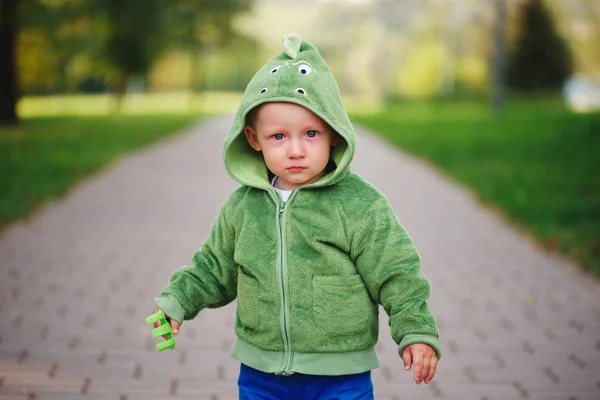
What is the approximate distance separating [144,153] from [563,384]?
15.2m

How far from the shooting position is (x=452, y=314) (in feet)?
17.6

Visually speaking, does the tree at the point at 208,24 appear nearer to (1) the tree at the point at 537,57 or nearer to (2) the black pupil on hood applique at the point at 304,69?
(1) the tree at the point at 537,57

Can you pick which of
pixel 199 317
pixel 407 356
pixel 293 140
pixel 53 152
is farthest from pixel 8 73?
pixel 407 356

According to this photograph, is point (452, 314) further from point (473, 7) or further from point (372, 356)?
point (473, 7)

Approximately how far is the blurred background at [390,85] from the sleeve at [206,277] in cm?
494

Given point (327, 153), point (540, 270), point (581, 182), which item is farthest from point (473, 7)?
point (327, 153)

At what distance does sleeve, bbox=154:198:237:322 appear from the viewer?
2.44 metres

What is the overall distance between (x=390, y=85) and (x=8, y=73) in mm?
45451

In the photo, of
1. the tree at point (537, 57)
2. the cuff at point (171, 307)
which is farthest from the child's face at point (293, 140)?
the tree at point (537, 57)

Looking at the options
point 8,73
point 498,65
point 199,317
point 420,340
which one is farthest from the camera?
point 498,65

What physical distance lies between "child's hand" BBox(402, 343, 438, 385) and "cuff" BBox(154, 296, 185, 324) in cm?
68

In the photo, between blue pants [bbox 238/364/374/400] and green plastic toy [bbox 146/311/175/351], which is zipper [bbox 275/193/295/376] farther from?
green plastic toy [bbox 146/311/175/351]

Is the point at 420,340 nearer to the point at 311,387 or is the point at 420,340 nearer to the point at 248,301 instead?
the point at 311,387

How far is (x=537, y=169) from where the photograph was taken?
1317 cm
